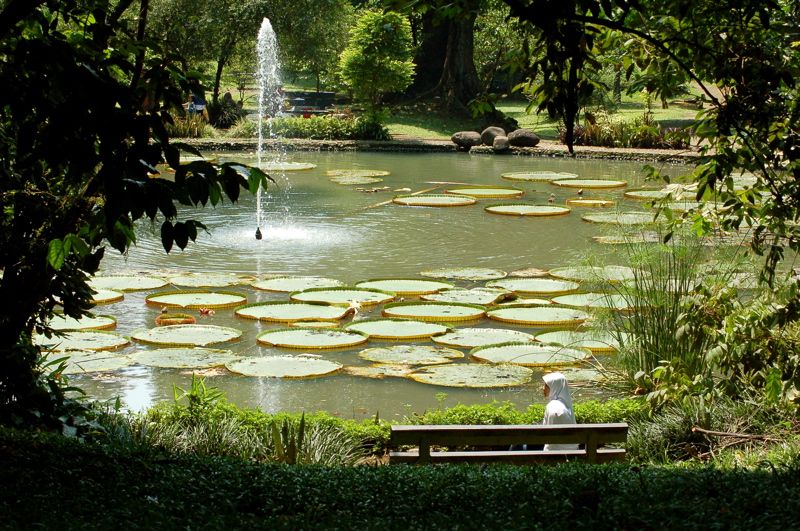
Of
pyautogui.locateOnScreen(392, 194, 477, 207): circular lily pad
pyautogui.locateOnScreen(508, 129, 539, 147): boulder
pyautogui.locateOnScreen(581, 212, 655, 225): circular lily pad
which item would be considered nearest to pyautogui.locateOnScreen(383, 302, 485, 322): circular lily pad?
pyautogui.locateOnScreen(581, 212, 655, 225): circular lily pad

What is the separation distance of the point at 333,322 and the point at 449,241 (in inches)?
204

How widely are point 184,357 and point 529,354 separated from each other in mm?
2911

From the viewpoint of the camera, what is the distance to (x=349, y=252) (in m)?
14.3

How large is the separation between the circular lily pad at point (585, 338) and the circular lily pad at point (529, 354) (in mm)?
91

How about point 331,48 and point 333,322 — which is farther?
point 331,48

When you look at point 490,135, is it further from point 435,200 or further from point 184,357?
point 184,357

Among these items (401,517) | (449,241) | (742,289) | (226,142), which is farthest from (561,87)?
(226,142)

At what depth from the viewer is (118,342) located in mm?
9492

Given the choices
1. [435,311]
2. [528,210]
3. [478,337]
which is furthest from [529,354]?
[528,210]

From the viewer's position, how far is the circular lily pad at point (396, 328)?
9805mm

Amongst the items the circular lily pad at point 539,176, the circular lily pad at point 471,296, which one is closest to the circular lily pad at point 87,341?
the circular lily pad at point 471,296

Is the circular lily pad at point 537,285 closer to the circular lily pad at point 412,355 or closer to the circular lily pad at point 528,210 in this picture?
the circular lily pad at point 412,355

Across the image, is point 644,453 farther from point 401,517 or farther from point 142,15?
point 142,15

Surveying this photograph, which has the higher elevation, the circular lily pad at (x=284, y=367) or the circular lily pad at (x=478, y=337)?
the circular lily pad at (x=478, y=337)
